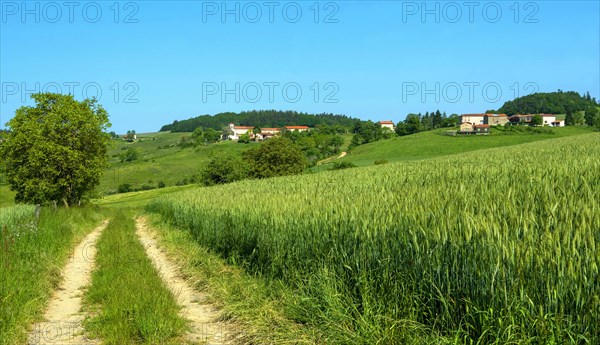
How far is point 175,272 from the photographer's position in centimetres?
1131

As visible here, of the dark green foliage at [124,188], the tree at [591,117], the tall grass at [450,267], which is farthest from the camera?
the tree at [591,117]

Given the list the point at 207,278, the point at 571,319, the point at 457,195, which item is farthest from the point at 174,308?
the point at 571,319

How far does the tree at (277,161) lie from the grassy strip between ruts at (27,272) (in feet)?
213

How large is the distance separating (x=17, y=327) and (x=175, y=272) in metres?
4.75

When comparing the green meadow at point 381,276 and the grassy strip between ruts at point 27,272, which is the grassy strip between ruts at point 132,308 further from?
the grassy strip between ruts at point 27,272

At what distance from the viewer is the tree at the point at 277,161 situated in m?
81.3

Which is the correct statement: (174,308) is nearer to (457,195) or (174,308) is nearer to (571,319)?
(457,195)

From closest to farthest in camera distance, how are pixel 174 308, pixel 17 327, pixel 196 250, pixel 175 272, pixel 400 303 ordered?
1. pixel 400 303
2. pixel 17 327
3. pixel 174 308
4. pixel 175 272
5. pixel 196 250

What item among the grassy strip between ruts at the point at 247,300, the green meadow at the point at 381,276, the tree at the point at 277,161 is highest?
the tree at the point at 277,161

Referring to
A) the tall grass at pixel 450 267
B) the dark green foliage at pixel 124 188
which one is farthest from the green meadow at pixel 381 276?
the dark green foliage at pixel 124 188

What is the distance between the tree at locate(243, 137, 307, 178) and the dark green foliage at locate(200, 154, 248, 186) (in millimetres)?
2093

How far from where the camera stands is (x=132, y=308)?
23.5 feet

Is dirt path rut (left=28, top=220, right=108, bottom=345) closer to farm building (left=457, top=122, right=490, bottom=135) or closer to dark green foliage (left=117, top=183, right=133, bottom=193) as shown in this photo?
dark green foliage (left=117, top=183, right=133, bottom=193)

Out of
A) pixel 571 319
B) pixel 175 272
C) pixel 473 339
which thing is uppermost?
pixel 571 319
